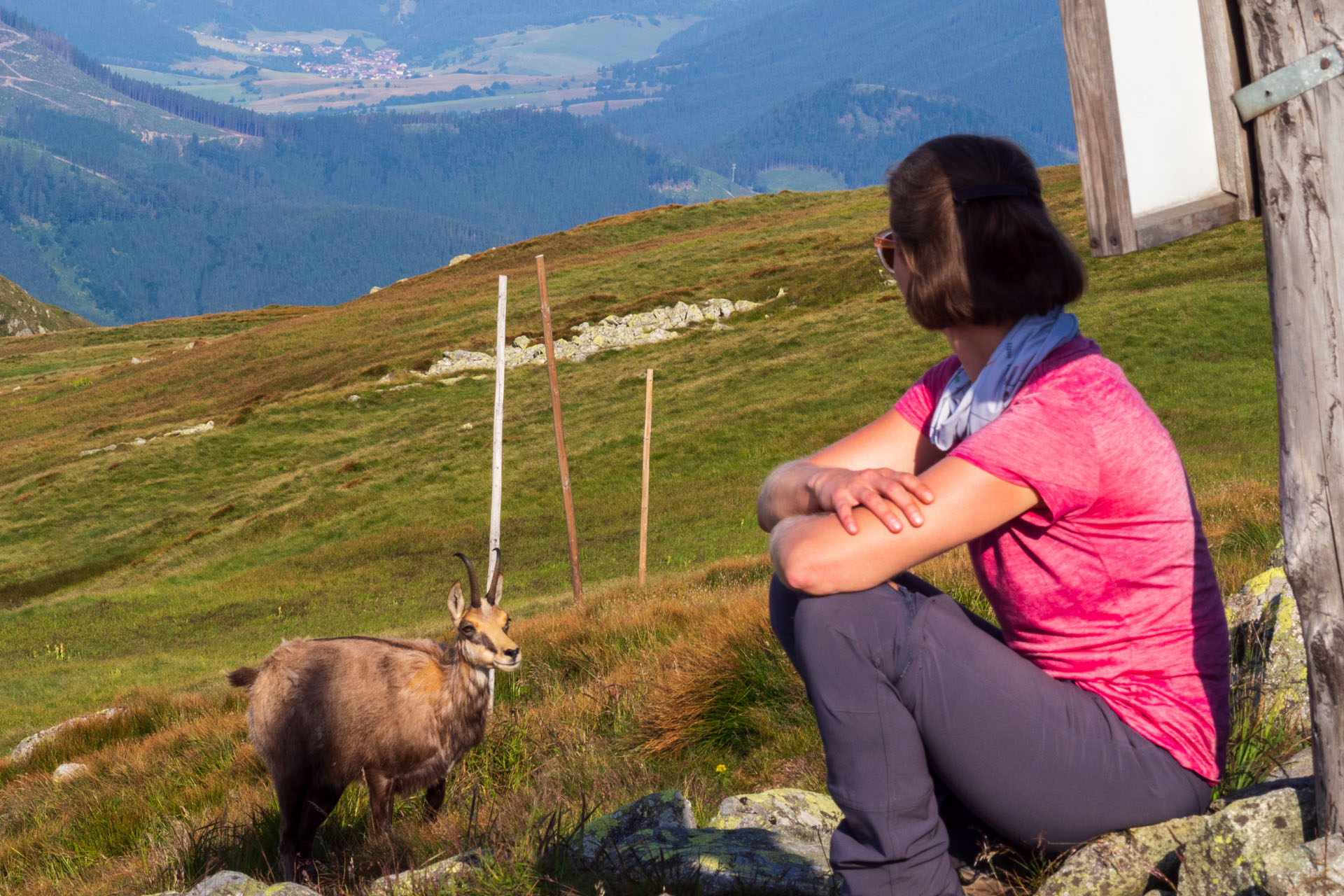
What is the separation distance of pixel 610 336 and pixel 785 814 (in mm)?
45285

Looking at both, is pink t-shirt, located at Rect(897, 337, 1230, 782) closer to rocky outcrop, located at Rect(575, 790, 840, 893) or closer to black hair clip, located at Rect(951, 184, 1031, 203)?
black hair clip, located at Rect(951, 184, 1031, 203)

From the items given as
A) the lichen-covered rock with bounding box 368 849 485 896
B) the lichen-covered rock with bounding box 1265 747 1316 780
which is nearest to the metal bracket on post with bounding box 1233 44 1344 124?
the lichen-covered rock with bounding box 1265 747 1316 780

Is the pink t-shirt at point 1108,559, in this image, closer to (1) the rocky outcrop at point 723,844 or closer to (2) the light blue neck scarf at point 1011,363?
(2) the light blue neck scarf at point 1011,363

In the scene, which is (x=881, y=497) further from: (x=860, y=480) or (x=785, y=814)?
(x=785, y=814)

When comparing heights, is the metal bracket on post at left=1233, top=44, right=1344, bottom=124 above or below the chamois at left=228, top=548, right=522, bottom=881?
above

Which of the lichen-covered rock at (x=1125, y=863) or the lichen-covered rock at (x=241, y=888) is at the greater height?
the lichen-covered rock at (x=1125, y=863)

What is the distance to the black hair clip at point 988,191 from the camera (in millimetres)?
2746

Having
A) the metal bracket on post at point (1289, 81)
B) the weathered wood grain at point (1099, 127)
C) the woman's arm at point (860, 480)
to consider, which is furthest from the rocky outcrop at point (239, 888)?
the metal bracket on post at point (1289, 81)

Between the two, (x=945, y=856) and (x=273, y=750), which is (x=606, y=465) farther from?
(x=945, y=856)

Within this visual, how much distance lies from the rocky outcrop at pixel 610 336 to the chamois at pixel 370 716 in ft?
134

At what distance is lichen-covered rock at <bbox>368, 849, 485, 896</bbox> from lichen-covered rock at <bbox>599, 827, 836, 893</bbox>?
50 centimetres

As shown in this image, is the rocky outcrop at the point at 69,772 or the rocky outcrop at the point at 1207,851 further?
the rocky outcrop at the point at 69,772

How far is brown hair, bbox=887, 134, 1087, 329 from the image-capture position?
2771 mm

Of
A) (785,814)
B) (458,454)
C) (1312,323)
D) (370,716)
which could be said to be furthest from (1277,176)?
(458,454)
